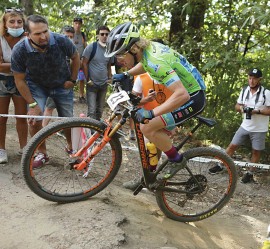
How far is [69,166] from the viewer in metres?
3.54

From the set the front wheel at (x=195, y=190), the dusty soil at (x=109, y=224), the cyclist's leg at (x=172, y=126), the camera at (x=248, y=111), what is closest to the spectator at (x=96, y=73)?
the dusty soil at (x=109, y=224)

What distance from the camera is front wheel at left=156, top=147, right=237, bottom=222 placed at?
3756mm

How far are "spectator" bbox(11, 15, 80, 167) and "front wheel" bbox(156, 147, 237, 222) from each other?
1.33m

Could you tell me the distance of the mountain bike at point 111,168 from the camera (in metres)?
3.27

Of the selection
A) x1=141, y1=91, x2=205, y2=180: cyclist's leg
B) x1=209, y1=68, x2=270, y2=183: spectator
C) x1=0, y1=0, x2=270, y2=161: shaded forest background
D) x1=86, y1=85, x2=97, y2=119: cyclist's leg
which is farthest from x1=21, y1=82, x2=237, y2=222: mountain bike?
x1=0, y1=0, x2=270, y2=161: shaded forest background

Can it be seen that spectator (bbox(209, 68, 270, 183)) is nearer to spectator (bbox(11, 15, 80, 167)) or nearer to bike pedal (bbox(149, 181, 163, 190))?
bike pedal (bbox(149, 181, 163, 190))

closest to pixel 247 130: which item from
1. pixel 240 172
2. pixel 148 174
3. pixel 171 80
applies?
pixel 240 172

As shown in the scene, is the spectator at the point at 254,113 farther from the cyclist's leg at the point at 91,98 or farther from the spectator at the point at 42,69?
the spectator at the point at 42,69

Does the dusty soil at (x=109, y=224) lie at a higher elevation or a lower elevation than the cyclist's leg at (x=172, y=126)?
lower

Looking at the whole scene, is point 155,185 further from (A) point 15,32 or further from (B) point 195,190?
(A) point 15,32

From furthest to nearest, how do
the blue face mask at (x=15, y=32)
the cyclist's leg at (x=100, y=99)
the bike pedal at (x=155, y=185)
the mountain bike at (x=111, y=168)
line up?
the cyclist's leg at (x=100, y=99) < the blue face mask at (x=15, y=32) < the bike pedal at (x=155, y=185) < the mountain bike at (x=111, y=168)

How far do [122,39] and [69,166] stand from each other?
1419 mm

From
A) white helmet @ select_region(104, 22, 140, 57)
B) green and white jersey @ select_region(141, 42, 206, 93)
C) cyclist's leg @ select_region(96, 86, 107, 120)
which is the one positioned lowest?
cyclist's leg @ select_region(96, 86, 107, 120)

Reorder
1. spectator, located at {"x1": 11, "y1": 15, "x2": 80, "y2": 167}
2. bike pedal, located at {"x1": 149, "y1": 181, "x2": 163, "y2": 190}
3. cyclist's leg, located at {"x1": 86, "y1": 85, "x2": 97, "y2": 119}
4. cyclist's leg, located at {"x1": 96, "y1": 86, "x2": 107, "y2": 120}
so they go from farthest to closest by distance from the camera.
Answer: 1. cyclist's leg, located at {"x1": 96, "y1": 86, "x2": 107, "y2": 120}
2. cyclist's leg, located at {"x1": 86, "y1": 85, "x2": 97, "y2": 119}
3. spectator, located at {"x1": 11, "y1": 15, "x2": 80, "y2": 167}
4. bike pedal, located at {"x1": 149, "y1": 181, "x2": 163, "y2": 190}
